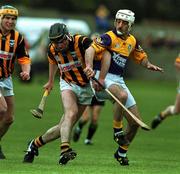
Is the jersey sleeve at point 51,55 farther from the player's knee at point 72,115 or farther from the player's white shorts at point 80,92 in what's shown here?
the player's knee at point 72,115

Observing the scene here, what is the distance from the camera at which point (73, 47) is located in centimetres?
1545

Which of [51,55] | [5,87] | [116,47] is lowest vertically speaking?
[5,87]

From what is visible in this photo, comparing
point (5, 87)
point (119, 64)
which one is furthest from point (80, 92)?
point (5, 87)

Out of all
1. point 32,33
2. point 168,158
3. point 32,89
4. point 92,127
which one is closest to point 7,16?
point 168,158

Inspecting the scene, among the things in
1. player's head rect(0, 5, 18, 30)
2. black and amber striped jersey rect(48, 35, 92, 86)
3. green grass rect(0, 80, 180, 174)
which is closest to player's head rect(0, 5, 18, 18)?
player's head rect(0, 5, 18, 30)

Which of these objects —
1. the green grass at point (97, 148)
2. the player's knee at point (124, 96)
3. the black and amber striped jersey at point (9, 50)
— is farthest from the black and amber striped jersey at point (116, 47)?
the green grass at point (97, 148)

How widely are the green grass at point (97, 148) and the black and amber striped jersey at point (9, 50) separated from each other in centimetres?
147

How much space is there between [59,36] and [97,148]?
473 cm

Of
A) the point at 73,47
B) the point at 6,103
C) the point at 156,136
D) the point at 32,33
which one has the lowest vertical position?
the point at 32,33

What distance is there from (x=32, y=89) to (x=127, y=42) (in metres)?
24.2

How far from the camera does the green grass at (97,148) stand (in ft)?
47.7

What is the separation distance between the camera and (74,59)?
15539 mm

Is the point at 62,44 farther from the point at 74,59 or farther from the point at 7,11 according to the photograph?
the point at 7,11

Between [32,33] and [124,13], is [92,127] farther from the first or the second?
[32,33]
